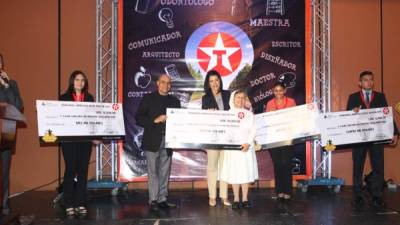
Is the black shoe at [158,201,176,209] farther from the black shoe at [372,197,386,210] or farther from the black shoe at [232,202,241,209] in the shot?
the black shoe at [372,197,386,210]

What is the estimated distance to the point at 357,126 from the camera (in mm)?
5695

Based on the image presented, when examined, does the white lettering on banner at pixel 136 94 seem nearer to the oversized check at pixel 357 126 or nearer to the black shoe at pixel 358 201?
the oversized check at pixel 357 126

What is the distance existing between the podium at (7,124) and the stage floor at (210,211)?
3.54 feet

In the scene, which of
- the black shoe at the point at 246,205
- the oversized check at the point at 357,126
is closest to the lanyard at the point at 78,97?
the black shoe at the point at 246,205

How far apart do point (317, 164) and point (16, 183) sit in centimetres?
494

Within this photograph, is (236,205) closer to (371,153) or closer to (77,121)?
(371,153)

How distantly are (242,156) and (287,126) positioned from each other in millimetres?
812

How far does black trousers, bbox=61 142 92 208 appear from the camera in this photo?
5039 millimetres

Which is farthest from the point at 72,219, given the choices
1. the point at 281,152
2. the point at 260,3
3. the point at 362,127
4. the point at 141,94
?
the point at 260,3

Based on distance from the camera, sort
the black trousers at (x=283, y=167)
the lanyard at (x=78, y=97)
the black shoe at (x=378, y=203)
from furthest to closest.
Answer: the black trousers at (x=283, y=167), the black shoe at (x=378, y=203), the lanyard at (x=78, y=97)

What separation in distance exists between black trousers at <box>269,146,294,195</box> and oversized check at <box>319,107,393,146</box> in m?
0.51

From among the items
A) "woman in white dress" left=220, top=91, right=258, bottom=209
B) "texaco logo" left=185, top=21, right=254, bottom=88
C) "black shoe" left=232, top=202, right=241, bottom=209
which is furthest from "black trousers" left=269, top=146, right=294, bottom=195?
"texaco logo" left=185, top=21, right=254, bottom=88

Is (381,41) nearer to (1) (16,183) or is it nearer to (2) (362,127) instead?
(2) (362,127)

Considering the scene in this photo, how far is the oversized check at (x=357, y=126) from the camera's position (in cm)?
565
